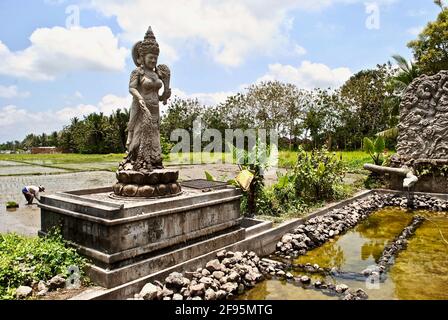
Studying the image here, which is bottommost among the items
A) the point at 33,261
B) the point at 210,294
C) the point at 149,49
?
the point at 210,294

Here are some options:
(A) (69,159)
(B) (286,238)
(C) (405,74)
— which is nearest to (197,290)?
(B) (286,238)

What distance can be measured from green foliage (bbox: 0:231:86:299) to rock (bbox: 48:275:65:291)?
0.13m

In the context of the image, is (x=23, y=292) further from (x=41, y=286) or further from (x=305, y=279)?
(x=305, y=279)

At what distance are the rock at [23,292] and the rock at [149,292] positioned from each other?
1.25 metres

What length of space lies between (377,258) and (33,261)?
5.73 meters

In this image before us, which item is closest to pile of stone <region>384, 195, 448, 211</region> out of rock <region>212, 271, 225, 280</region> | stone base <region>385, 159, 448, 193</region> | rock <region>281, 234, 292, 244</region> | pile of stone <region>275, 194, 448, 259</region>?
pile of stone <region>275, 194, 448, 259</region>

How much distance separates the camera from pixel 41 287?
4074 mm

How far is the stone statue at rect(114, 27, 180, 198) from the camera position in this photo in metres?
5.54

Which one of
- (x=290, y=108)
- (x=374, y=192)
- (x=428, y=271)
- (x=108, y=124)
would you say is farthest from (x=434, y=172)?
(x=108, y=124)

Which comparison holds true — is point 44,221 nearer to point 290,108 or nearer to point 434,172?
point 434,172

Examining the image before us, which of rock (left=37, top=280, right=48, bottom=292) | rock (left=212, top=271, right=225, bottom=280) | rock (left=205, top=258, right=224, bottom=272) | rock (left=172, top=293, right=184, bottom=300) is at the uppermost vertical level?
rock (left=37, top=280, right=48, bottom=292)

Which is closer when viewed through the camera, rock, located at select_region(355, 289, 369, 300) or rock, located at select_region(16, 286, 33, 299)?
rock, located at select_region(16, 286, 33, 299)

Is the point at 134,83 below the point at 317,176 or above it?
above

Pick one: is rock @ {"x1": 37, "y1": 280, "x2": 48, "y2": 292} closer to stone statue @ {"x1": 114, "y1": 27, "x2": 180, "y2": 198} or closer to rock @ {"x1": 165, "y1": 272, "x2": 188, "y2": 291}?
rock @ {"x1": 165, "y1": 272, "x2": 188, "y2": 291}
